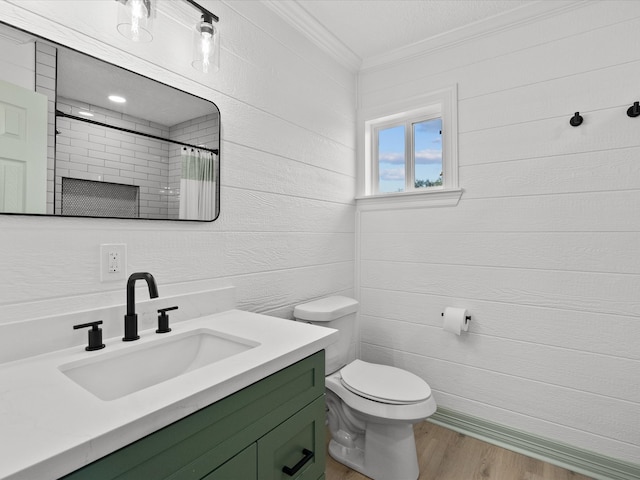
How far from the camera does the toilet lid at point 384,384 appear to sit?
1.59 m

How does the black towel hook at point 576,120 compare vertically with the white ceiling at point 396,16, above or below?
below

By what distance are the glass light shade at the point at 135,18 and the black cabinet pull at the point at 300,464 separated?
4.45 ft

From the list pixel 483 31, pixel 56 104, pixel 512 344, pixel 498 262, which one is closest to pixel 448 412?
pixel 512 344

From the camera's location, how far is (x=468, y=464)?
1.77 metres

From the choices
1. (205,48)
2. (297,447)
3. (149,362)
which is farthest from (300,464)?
(205,48)

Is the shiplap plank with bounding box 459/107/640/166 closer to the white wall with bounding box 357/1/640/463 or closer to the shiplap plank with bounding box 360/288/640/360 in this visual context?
the white wall with bounding box 357/1/640/463

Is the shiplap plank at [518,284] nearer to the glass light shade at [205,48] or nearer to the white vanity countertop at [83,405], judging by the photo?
the white vanity countertop at [83,405]

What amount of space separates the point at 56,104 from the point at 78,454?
954 millimetres

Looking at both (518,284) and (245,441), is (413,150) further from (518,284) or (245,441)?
(245,441)

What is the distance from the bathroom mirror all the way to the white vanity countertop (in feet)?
1.48

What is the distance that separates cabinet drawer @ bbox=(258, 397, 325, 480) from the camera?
0.91 metres

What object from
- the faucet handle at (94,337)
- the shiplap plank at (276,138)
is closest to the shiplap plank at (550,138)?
the shiplap plank at (276,138)

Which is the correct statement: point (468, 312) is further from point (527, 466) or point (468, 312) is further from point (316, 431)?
point (316, 431)

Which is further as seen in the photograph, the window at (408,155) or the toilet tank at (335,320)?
the window at (408,155)
